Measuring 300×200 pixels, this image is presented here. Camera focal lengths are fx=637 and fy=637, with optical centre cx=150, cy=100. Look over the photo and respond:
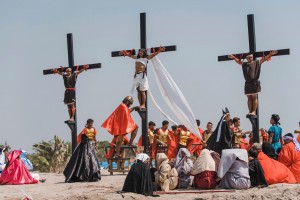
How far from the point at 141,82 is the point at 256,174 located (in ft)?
17.0

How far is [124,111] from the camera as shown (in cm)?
1992

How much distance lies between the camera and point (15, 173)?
19281 millimetres

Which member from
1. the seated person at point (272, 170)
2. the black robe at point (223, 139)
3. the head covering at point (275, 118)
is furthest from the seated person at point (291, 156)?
the black robe at point (223, 139)

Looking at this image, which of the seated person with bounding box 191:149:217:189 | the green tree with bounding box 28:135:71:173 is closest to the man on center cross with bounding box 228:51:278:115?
the seated person with bounding box 191:149:217:189

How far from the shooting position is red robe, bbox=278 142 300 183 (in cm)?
1688

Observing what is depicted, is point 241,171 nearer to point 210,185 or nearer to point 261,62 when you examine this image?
point 210,185

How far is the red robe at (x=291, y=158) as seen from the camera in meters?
16.9

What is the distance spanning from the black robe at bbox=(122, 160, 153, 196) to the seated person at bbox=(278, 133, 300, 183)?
3917 mm

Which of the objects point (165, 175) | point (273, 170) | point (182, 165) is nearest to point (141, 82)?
point (182, 165)

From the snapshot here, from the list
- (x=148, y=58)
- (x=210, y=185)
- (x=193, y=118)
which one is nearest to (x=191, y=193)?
(x=210, y=185)

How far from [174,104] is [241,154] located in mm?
4416

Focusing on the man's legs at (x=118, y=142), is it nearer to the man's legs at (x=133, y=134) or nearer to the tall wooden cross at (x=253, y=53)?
the man's legs at (x=133, y=134)

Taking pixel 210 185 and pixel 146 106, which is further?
pixel 146 106

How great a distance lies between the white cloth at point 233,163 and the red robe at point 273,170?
0.65 meters
